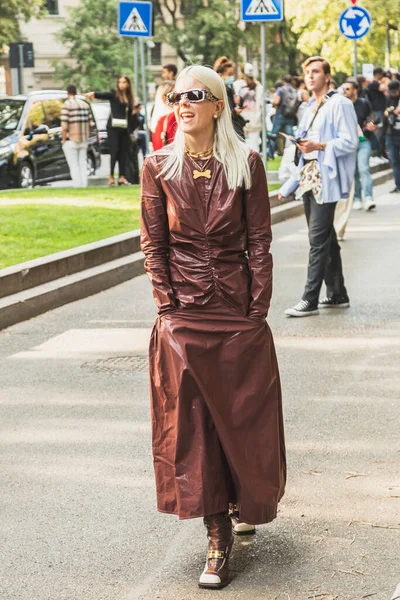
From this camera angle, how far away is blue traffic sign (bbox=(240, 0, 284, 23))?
62.0 ft

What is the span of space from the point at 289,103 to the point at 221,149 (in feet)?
79.5

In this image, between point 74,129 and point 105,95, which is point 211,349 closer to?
point 74,129

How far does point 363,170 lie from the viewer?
19094 mm

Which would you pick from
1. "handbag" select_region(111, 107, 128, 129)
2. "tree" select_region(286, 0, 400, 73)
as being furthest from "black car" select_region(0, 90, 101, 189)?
"tree" select_region(286, 0, 400, 73)

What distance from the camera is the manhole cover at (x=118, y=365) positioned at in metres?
8.38

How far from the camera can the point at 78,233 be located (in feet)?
46.8

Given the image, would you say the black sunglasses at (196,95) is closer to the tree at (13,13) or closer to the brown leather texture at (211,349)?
the brown leather texture at (211,349)

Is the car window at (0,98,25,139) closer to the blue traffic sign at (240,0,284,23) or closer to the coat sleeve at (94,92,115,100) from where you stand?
the coat sleeve at (94,92,115,100)

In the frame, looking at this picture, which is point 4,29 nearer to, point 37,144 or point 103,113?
point 103,113

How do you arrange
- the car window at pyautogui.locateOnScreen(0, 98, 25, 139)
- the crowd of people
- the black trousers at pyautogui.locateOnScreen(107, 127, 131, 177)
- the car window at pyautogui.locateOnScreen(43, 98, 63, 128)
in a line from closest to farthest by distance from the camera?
the crowd of people, the black trousers at pyautogui.locateOnScreen(107, 127, 131, 177), the car window at pyautogui.locateOnScreen(0, 98, 25, 139), the car window at pyautogui.locateOnScreen(43, 98, 63, 128)

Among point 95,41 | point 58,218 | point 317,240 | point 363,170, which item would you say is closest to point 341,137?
point 317,240

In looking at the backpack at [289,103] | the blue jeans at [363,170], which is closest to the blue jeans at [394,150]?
the blue jeans at [363,170]

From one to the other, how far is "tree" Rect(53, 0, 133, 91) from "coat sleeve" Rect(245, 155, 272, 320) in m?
57.9

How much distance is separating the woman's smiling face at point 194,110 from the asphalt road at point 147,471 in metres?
1.57
